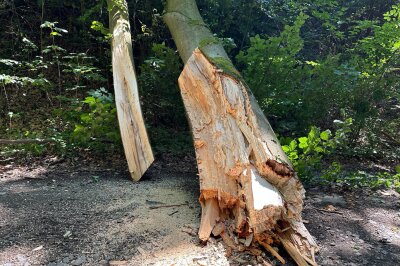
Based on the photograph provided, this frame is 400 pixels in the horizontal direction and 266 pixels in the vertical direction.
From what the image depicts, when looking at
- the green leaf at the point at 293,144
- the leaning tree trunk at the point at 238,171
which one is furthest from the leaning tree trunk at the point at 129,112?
the green leaf at the point at 293,144

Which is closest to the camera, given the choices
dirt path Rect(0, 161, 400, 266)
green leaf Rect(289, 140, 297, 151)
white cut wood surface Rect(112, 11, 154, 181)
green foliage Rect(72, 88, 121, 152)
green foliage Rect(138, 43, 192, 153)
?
dirt path Rect(0, 161, 400, 266)

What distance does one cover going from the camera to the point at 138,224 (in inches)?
94.0

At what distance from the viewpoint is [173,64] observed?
15.0ft

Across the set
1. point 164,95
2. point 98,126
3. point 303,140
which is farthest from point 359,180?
point 98,126

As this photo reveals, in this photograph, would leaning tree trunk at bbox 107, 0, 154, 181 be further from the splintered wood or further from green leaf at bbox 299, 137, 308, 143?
green leaf at bbox 299, 137, 308, 143

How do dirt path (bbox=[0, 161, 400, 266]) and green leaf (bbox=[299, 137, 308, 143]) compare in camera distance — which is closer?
dirt path (bbox=[0, 161, 400, 266])

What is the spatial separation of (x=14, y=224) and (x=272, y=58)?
11.5 ft

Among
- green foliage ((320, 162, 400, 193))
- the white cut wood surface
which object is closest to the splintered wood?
the white cut wood surface

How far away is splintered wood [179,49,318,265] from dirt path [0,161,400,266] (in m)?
0.15

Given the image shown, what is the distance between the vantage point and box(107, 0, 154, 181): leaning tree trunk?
11.3ft

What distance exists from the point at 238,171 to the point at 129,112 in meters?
1.69

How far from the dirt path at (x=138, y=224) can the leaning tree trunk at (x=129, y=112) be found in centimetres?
21

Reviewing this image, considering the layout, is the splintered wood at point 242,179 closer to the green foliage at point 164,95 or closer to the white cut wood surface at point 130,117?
the white cut wood surface at point 130,117

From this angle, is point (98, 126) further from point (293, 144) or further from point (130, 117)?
point (293, 144)
